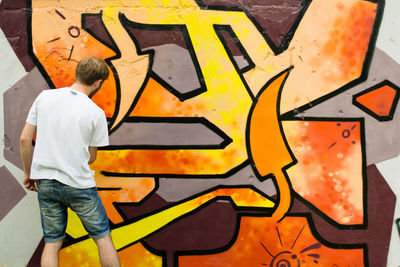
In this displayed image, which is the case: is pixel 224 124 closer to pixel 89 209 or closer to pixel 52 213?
pixel 89 209

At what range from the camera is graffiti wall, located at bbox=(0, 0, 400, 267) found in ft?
9.54

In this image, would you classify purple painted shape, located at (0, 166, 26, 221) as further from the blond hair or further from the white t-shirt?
the blond hair

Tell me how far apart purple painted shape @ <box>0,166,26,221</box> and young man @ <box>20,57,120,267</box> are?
0.73 m

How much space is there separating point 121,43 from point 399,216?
287 centimetres

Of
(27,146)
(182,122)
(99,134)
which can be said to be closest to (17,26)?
(27,146)

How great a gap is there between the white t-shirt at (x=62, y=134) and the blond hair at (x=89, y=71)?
11 centimetres

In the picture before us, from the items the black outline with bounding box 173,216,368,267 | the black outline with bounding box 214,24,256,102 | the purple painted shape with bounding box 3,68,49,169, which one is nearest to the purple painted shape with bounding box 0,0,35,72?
the purple painted shape with bounding box 3,68,49,169

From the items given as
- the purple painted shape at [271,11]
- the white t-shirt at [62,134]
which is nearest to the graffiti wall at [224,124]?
the purple painted shape at [271,11]

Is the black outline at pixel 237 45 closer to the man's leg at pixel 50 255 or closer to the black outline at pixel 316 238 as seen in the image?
the black outline at pixel 316 238

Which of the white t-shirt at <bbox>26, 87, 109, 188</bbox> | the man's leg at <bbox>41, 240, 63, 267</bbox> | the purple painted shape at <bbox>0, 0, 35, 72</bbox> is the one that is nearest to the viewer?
the white t-shirt at <bbox>26, 87, 109, 188</bbox>

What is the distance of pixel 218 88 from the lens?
2934 mm

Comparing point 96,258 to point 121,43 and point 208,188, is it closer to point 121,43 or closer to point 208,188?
point 208,188

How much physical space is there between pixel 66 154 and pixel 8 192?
1.19 m

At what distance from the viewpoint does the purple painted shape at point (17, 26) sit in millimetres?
2900
